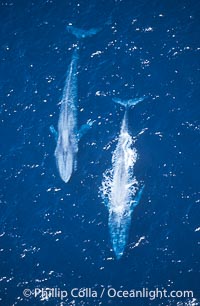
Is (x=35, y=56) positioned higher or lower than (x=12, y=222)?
higher

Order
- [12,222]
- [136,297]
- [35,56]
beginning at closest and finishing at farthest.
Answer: [136,297], [12,222], [35,56]

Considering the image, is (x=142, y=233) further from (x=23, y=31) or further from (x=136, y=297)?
(x=23, y=31)

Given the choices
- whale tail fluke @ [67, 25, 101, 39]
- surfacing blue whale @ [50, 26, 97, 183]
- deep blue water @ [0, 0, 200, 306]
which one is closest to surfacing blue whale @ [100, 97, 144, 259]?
deep blue water @ [0, 0, 200, 306]

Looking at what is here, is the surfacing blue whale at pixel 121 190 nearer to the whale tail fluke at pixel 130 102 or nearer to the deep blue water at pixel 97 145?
the deep blue water at pixel 97 145

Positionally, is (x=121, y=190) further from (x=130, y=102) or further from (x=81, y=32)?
(x=81, y=32)

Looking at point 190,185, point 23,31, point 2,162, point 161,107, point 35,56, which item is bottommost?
point 190,185

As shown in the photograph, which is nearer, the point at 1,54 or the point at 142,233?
the point at 142,233

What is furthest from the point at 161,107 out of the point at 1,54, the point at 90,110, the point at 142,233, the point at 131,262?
the point at 1,54
